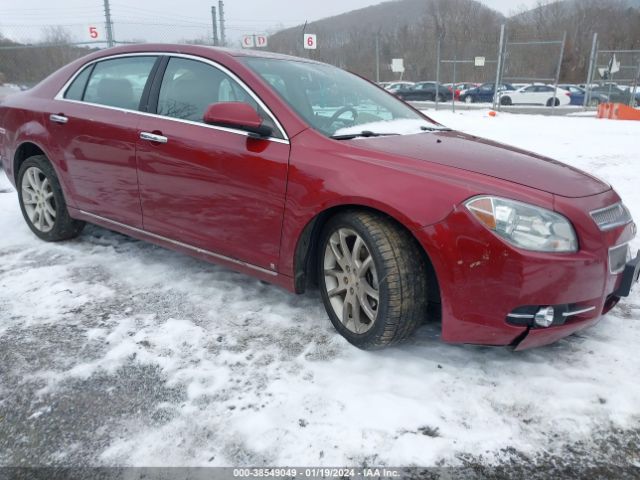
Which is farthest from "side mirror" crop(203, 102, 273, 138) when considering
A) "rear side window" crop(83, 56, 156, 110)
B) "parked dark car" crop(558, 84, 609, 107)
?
"parked dark car" crop(558, 84, 609, 107)

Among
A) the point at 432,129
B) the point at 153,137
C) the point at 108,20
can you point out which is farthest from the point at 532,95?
the point at 153,137

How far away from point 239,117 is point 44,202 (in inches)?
91.6

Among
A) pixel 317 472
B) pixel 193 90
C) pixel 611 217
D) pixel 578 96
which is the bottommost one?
pixel 317 472

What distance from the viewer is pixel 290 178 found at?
2.52 meters

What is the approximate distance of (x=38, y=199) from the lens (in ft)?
13.2

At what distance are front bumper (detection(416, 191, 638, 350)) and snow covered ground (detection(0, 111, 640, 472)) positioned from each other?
0.27 m

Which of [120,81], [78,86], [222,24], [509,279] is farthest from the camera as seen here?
[222,24]

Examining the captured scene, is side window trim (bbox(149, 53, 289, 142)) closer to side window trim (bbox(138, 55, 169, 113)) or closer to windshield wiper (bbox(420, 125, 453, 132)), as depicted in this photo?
side window trim (bbox(138, 55, 169, 113))

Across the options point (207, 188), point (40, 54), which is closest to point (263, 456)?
point (207, 188)

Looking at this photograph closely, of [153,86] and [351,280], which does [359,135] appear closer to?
[351,280]

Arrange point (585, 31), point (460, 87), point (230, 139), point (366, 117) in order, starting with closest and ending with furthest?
point (230, 139), point (366, 117), point (460, 87), point (585, 31)

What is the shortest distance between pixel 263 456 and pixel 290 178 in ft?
4.28

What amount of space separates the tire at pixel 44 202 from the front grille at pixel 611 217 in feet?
11.8

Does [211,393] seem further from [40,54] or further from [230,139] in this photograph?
[40,54]
